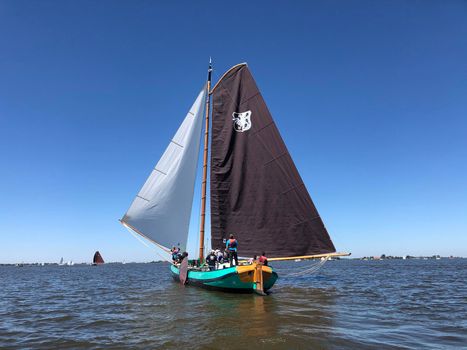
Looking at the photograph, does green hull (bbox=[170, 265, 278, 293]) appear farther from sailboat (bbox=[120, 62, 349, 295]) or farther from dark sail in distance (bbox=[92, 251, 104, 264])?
dark sail in distance (bbox=[92, 251, 104, 264])

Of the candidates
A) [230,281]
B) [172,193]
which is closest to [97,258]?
[172,193]

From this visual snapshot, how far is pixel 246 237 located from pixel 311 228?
163 inches

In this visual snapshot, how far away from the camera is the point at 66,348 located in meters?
9.98

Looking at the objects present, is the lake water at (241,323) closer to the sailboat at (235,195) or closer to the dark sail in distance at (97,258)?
the sailboat at (235,195)

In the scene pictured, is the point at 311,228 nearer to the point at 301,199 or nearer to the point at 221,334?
the point at 301,199

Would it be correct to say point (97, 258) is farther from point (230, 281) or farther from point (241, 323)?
point (241, 323)

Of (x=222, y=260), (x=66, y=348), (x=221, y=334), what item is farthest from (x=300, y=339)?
(x=222, y=260)

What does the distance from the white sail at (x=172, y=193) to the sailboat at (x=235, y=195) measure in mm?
72

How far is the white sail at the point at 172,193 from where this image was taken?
83.0 ft

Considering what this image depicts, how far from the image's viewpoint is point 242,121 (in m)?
23.8

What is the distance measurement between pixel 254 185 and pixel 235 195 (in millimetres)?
1531

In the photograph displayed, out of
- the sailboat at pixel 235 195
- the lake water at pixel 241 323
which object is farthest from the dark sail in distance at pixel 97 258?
the lake water at pixel 241 323

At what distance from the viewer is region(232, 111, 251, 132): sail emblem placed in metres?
23.5

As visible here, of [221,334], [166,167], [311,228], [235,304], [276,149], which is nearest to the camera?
[221,334]
